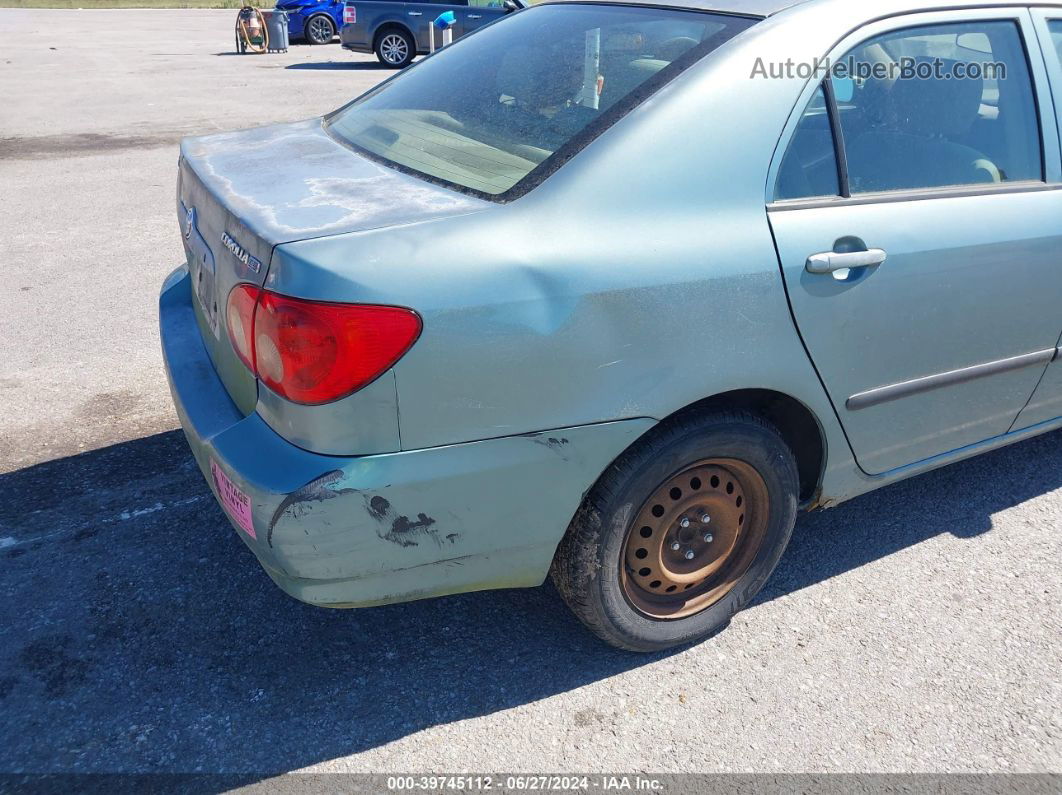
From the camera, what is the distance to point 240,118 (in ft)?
36.7

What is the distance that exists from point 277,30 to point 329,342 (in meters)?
18.7

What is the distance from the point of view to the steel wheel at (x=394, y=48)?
55.2 ft

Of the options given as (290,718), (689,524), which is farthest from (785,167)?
(290,718)

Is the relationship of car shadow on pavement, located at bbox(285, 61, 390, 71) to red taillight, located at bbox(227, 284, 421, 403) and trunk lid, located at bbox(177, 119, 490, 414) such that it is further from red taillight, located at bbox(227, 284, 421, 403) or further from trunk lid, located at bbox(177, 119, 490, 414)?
red taillight, located at bbox(227, 284, 421, 403)

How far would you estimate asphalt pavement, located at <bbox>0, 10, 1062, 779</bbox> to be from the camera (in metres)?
2.38

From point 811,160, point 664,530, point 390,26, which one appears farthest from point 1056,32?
point 390,26

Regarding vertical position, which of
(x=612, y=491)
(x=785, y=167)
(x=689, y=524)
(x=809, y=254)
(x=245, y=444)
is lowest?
(x=689, y=524)

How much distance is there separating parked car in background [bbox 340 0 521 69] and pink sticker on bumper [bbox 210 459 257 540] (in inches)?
605

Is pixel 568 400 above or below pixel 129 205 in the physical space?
above

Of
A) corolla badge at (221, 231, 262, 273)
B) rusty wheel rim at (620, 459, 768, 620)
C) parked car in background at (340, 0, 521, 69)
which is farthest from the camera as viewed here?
parked car in background at (340, 0, 521, 69)

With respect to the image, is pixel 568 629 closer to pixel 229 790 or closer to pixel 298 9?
pixel 229 790

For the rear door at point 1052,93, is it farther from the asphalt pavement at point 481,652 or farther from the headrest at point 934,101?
the asphalt pavement at point 481,652

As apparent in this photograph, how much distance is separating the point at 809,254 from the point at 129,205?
6.11 meters

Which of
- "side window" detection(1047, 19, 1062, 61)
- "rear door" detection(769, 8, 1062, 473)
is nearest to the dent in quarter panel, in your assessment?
"rear door" detection(769, 8, 1062, 473)
